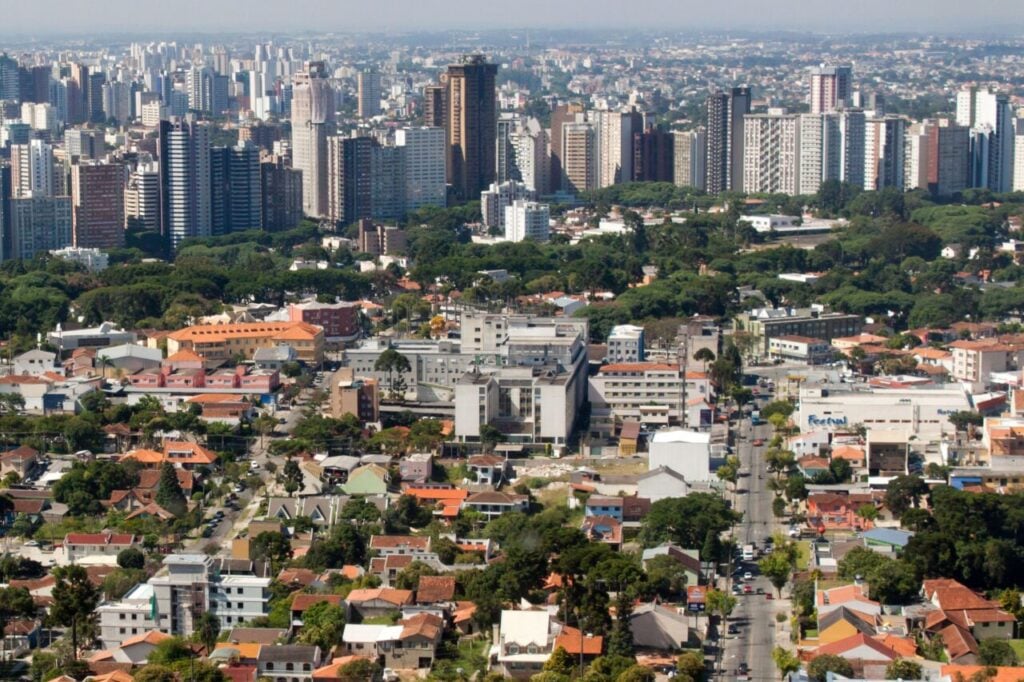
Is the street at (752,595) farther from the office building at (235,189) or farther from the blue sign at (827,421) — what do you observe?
the office building at (235,189)

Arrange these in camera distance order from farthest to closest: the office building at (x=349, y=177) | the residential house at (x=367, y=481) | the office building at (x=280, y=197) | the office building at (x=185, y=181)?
the office building at (x=349, y=177) < the office building at (x=280, y=197) < the office building at (x=185, y=181) < the residential house at (x=367, y=481)

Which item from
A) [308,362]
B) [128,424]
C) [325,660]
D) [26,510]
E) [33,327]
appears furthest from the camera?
[33,327]

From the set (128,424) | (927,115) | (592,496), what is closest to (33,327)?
(128,424)

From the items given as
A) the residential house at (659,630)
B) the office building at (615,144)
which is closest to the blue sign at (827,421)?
the residential house at (659,630)

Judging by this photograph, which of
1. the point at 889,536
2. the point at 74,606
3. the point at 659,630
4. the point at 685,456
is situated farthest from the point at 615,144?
the point at 74,606

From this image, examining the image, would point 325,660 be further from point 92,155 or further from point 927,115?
point 927,115

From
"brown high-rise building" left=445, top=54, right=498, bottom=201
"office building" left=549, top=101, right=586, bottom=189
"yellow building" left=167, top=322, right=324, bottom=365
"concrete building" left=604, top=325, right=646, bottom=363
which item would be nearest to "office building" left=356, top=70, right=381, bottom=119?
"office building" left=549, top=101, right=586, bottom=189

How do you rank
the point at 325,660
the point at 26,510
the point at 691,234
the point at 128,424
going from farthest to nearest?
the point at 691,234, the point at 128,424, the point at 26,510, the point at 325,660
